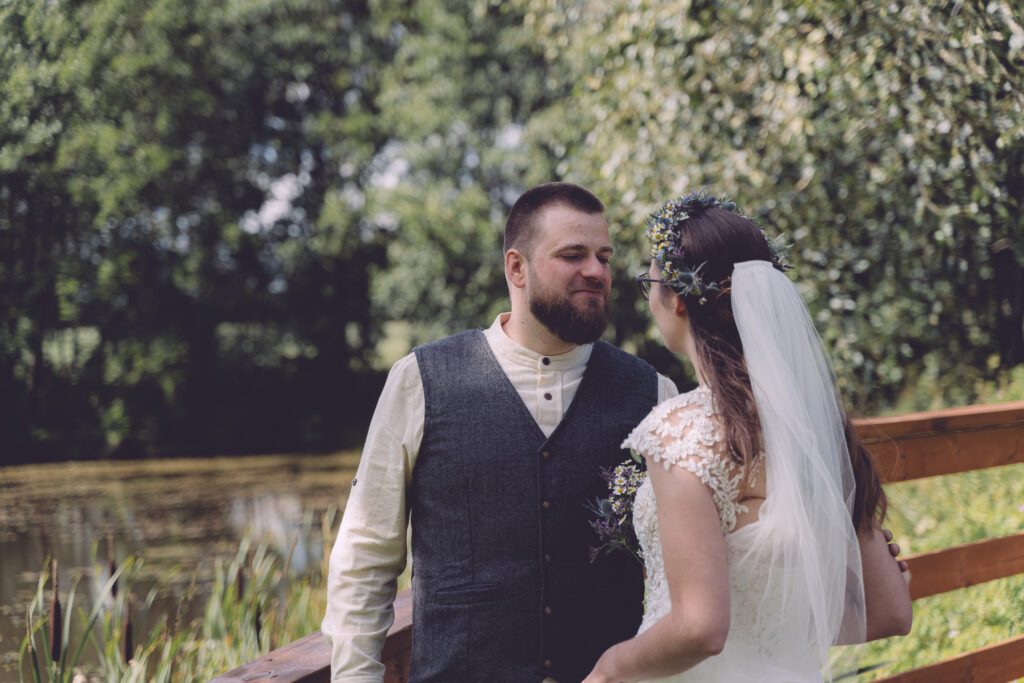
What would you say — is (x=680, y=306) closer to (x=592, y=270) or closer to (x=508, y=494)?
(x=592, y=270)

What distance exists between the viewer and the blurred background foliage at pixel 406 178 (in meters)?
5.01

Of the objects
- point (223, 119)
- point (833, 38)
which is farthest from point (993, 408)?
point (223, 119)

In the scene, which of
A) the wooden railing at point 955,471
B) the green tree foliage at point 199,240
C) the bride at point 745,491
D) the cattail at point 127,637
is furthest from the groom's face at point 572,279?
the green tree foliage at point 199,240

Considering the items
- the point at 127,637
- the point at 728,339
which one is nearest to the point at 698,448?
the point at 728,339

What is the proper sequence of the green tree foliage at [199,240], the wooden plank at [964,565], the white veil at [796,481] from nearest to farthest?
the white veil at [796,481]
the wooden plank at [964,565]
the green tree foliage at [199,240]

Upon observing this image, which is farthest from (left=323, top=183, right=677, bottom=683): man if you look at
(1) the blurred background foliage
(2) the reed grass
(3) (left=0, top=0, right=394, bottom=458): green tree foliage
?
(3) (left=0, top=0, right=394, bottom=458): green tree foliage

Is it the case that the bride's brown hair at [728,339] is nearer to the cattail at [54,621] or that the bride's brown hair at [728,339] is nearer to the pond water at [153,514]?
the cattail at [54,621]

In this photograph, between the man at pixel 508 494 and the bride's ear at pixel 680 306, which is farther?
the man at pixel 508 494

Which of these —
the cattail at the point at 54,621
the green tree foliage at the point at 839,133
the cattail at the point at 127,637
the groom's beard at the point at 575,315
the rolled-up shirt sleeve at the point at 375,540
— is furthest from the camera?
the green tree foliage at the point at 839,133

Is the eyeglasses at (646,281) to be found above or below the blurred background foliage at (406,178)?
below

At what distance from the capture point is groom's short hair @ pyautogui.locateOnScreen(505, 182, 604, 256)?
2100 mm

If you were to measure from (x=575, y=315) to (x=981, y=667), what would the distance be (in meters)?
1.84

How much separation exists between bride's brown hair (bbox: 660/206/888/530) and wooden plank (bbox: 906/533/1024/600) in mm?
1146

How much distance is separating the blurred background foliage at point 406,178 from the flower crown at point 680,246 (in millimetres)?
2814
